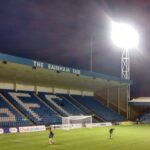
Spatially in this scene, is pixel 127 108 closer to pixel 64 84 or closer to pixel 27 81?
pixel 64 84

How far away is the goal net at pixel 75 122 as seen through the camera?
53438 mm

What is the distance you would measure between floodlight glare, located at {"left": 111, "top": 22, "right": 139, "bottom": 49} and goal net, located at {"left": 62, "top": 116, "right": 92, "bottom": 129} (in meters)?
19.7

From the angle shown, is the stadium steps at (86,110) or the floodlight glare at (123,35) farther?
the floodlight glare at (123,35)

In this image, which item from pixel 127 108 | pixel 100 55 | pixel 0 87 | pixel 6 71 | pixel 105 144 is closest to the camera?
pixel 105 144

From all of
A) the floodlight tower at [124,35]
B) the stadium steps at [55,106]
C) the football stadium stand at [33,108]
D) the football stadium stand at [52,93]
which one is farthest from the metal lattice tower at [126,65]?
the football stadium stand at [33,108]

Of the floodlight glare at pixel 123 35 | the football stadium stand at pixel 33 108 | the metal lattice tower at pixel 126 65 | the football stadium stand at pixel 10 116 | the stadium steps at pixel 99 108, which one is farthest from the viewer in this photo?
the metal lattice tower at pixel 126 65

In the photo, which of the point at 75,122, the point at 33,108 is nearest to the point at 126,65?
the point at 75,122

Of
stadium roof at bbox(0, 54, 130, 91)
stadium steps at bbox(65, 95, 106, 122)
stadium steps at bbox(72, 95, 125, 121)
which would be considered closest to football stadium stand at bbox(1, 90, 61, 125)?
stadium roof at bbox(0, 54, 130, 91)

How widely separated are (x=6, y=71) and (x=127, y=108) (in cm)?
3393

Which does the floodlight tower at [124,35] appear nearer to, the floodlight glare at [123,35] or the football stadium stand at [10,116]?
the floodlight glare at [123,35]

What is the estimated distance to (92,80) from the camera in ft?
221

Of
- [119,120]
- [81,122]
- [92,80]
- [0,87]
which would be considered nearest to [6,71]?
[0,87]

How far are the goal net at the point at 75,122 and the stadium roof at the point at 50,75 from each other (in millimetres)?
7483

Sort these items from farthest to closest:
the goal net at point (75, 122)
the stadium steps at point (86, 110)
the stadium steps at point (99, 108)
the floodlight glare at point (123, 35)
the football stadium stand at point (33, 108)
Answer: the floodlight glare at point (123, 35) → the stadium steps at point (99, 108) → the stadium steps at point (86, 110) → the goal net at point (75, 122) → the football stadium stand at point (33, 108)
